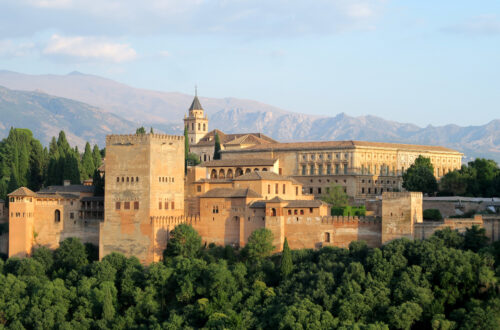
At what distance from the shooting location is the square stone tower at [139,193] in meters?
51.6

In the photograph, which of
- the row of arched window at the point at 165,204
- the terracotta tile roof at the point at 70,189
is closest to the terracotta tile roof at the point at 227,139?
the terracotta tile roof at the point at 70,189

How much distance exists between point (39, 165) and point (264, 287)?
31.6m

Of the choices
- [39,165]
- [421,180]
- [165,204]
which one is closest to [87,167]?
[39,165]

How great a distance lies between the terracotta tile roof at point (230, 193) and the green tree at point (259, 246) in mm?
3249

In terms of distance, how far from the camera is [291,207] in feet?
165

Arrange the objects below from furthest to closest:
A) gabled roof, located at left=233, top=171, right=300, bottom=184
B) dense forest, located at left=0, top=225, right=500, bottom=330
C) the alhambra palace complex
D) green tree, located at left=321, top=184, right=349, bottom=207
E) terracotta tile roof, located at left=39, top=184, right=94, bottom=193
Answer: green tree, located at left=321, top=184, right=349, bottom=207 < terracotta tile roof, located at left=39, top=184, right=94, bottom=193 < gabled roof, located at left=233, top=171, right=300, bottom=184 < the alhambra palace complex < dense forest, located at left=0, top=225, right=500, bottom=330

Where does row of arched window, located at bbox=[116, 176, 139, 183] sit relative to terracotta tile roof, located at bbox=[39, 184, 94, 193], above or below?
above

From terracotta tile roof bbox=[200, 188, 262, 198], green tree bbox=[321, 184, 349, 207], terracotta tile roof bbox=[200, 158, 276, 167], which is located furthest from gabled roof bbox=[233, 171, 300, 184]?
terracotta tile roof bbox=[200, 158, 276, 167]

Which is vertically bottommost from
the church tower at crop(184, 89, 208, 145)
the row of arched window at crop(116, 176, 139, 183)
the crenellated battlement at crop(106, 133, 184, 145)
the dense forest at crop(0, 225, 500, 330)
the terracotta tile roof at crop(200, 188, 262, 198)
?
the dense forest at crop(0, 225, 500, 330)

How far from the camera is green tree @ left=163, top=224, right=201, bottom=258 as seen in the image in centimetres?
5062

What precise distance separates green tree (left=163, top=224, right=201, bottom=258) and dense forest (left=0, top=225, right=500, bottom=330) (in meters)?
0.06

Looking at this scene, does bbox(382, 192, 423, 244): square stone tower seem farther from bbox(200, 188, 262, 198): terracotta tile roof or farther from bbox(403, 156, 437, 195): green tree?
bbox(403, 156, 437, 195): green tree

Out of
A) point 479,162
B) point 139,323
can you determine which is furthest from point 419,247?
point 479,162

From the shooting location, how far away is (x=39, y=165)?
232 feet
